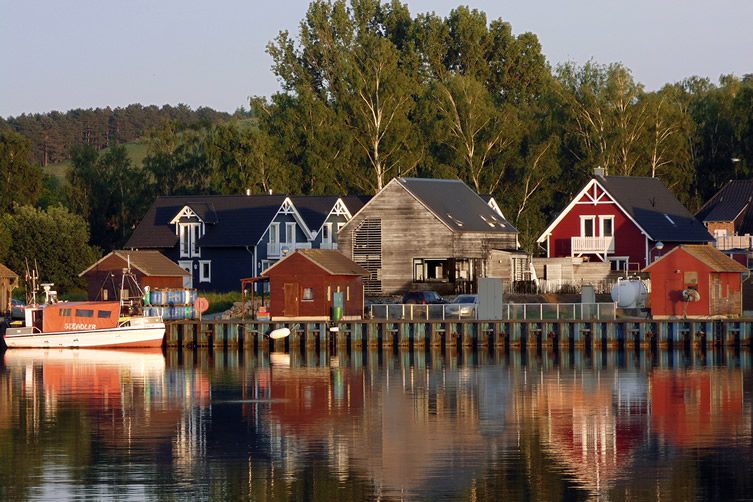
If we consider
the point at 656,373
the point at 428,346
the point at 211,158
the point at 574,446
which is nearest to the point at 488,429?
the point at 574,446

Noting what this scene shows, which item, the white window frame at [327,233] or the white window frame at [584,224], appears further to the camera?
the white window frame at [327,233]

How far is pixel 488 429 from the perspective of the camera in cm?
4341

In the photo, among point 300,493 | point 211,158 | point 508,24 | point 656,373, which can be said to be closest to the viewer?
point 300,493

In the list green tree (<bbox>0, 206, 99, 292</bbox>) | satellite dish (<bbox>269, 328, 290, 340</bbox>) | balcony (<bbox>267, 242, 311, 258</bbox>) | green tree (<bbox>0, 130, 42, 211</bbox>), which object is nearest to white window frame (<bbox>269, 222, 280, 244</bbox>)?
balcony (<bbox>267, 242, 311, 258</bbox>)

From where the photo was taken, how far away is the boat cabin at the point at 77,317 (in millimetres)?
76375

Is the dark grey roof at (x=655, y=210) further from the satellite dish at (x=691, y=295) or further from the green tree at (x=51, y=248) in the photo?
the green tree at (x=51, y=248)

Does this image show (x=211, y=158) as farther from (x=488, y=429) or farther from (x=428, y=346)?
(x=488, y=429)

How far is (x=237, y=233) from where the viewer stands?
100625 millimetres

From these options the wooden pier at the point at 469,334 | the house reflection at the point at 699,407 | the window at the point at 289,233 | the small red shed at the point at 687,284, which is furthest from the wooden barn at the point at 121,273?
the house reflection at the point at 699,407

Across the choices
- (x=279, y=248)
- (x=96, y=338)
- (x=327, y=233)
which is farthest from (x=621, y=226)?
(x=96, y=338)

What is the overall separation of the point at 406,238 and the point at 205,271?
18901mm

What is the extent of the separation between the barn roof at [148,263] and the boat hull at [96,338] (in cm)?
627

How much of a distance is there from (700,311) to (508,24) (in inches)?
2657

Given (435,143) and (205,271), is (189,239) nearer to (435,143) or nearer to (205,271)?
(205,271)
